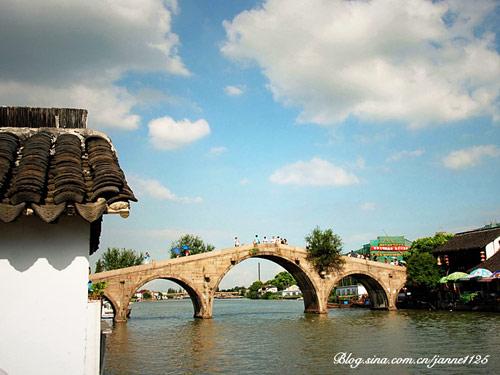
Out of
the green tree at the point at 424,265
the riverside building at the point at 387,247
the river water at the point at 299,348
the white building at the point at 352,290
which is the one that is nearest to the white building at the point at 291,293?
the riverside building at the point at 387,247

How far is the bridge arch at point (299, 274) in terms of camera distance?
32844 mm

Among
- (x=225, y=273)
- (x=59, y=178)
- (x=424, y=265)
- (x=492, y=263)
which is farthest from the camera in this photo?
(x=424, y=265)

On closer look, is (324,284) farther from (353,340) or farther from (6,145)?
(6,145)

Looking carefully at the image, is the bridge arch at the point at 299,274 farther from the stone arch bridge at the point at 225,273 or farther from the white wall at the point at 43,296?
the white wall at the point at 43,296

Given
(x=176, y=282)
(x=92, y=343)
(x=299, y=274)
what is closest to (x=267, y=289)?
(x=299, y=274)

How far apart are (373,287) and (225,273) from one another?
1377 centimetres

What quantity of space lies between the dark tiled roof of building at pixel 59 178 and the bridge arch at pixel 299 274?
28324 mm

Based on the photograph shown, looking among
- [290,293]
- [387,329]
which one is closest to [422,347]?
[387,329]

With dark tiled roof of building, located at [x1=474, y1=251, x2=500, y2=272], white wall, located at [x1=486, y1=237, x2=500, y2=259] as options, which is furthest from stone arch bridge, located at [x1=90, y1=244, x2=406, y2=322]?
dark tiled roof of building, located at [x1=474, y1=251, x2=500, y2=272]

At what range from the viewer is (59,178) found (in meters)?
3.29

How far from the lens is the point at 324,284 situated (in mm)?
34938

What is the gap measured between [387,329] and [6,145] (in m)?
21.2

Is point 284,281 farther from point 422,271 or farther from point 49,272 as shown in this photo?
point 49,272

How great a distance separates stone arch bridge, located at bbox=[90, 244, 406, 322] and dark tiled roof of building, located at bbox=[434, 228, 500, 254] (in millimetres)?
3902
